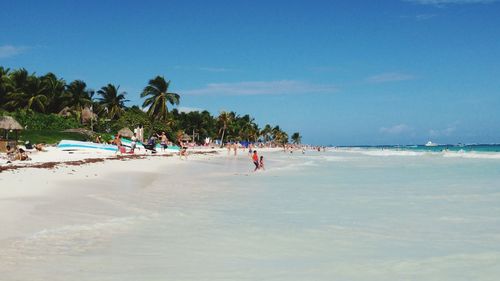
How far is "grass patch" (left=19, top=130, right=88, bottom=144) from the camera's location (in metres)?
42.9

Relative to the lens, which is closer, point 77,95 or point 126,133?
point 126,133

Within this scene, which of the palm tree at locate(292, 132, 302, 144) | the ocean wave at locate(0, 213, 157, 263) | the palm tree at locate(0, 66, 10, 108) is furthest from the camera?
the palm tree at locate(292, 132, 302, 144)

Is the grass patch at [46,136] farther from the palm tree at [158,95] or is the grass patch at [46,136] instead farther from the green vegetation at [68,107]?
the palm tree at [158,95]

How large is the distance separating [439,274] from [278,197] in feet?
24.0

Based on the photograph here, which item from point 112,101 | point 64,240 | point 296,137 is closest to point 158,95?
point 112,101

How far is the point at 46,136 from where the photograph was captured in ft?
147

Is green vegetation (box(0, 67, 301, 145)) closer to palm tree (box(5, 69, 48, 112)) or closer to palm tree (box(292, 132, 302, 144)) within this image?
palm tree (box(5, 69, 48, 112))

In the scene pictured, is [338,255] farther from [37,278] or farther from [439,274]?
[37,278]

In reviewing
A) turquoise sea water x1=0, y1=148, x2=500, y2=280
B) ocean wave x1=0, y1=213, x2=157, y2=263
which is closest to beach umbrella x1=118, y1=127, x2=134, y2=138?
turquoise sea water x1=0, y1=148, x2=500, y2=280

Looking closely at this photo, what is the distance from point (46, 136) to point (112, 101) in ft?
82.2

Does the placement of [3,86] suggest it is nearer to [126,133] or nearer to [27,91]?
[27,91]

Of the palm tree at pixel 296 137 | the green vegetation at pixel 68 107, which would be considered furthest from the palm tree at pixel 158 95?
the palm tree at pixel 296 137

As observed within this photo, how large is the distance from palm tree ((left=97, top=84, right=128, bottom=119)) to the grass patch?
21157 mm

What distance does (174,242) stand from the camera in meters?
6.64
